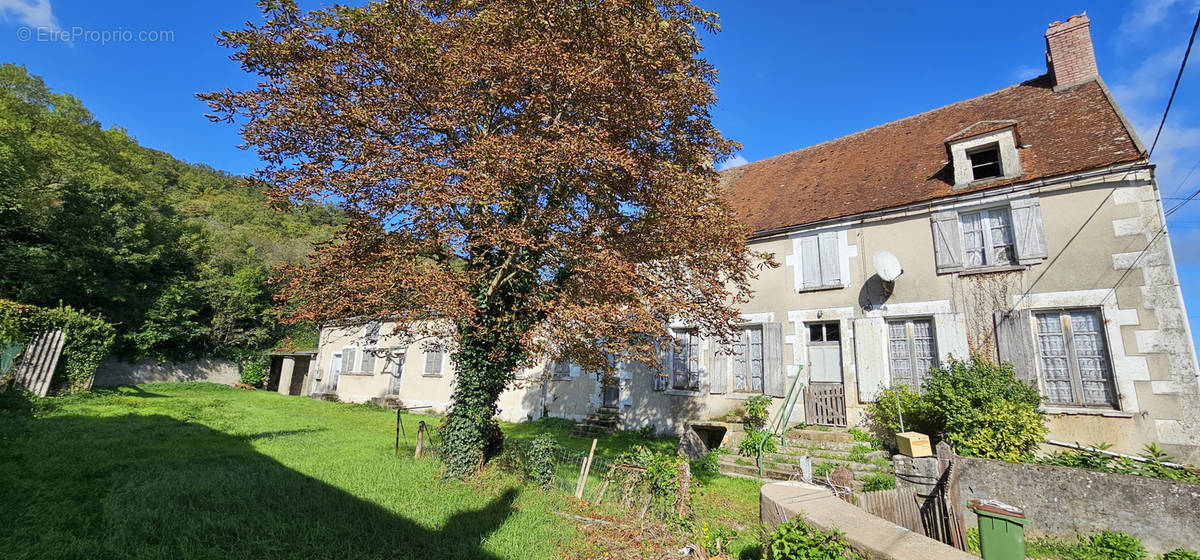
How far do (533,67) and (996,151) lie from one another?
10619mm

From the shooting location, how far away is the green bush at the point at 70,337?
39.9 ft

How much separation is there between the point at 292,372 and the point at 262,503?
83.0ft

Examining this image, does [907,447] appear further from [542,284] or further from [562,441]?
[562,441]

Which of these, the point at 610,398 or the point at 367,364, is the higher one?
the point at 367,364

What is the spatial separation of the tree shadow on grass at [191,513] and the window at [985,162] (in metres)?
11.7

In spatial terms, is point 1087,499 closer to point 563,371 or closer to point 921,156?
point 921,156

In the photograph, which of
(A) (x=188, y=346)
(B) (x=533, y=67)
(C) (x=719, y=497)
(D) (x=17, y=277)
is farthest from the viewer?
(A) (x=188, y=346)

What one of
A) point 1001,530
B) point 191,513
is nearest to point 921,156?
point 1001,530

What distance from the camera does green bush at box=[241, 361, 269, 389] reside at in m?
24.6

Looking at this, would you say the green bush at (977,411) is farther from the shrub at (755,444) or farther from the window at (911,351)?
the shrub at (755,444)

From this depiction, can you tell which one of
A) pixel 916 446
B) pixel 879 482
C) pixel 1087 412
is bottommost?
pixel 879 482

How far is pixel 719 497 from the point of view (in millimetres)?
7676

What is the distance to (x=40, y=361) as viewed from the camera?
11859 mm

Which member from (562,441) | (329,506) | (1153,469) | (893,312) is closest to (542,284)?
(329,506)
